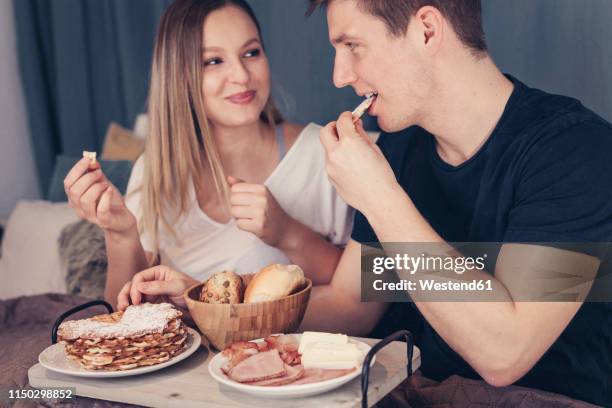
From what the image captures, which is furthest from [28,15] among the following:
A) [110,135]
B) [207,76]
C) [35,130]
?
[207,76]

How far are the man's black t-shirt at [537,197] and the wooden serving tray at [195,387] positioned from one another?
12.7 inches

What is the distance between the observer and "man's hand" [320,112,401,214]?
1.19m

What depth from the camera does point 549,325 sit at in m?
1.11

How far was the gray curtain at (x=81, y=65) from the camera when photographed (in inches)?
113

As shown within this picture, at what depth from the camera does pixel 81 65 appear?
3002 millimetres

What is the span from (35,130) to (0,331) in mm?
1746

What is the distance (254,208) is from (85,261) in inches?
28.0

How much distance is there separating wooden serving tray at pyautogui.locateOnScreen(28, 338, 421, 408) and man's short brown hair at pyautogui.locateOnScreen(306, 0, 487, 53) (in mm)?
586

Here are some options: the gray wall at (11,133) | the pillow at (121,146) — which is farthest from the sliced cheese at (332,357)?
Answer: the gray wall at (11,133)

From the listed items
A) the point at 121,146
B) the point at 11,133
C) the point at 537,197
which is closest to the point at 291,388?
the point at 537,197

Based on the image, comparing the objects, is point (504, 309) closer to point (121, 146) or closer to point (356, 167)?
point (356, 167)

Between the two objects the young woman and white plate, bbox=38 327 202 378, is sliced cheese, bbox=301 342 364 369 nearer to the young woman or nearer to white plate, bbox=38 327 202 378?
white plate, bbox=38 327 202 378

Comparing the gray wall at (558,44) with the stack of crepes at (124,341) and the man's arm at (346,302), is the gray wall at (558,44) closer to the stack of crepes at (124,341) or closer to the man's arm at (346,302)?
the man's arm at (346,302)

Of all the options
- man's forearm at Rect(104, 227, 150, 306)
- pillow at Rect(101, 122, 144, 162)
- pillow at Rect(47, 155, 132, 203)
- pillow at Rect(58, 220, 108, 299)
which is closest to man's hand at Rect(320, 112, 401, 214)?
man's forearm at Rect(104, 227, 150, 306)
